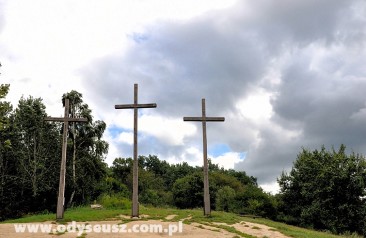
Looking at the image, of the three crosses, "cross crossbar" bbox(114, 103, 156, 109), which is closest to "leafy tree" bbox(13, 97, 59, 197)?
the three crosses

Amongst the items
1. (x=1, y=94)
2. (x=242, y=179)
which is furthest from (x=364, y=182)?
(x=242, y=179)

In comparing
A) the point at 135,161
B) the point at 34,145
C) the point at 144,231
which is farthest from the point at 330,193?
the point at 34,145

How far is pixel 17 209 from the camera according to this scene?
3572cm

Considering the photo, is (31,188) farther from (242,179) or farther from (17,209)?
(242,179)

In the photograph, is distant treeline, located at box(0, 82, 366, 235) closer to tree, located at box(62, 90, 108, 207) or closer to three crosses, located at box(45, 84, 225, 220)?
tree, located at box(62, 90, 108, 207)

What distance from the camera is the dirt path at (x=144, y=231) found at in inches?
589

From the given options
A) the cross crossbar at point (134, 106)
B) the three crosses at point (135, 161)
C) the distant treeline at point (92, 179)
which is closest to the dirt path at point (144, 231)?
the three crosses at point (135, 161)

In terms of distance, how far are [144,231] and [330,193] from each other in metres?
24.1

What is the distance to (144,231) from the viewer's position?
1597 centimetres

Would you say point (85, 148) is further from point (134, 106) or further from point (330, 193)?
point (330, 193)

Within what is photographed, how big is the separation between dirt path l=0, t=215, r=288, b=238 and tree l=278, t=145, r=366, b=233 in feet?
57.4

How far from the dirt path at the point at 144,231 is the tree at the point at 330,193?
689 inches

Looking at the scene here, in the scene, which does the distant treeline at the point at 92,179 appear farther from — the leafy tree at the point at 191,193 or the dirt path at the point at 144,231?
the dirt path at the point at 144,231

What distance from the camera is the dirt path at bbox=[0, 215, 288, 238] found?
14953 mm
